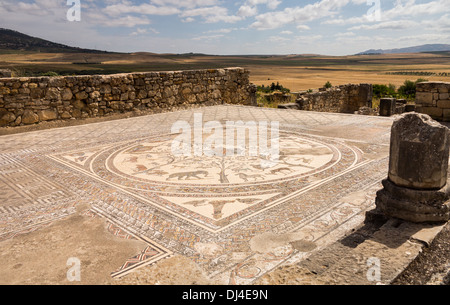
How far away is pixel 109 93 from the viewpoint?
894 centimetres

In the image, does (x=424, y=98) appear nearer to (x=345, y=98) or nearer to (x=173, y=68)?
(x=345, y=98)

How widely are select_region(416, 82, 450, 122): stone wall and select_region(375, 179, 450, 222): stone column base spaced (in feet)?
21.4

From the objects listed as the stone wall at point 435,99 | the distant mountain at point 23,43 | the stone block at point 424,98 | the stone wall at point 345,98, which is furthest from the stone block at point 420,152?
the distant mountain at point 23,43

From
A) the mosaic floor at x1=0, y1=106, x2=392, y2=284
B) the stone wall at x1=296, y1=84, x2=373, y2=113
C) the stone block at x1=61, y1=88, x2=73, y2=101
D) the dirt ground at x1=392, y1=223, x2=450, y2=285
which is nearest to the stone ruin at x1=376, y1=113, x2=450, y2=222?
the dirt ground at x1=392, y1=223, x2=450, y2=285

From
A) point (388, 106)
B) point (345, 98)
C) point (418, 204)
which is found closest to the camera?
point (418, 204)

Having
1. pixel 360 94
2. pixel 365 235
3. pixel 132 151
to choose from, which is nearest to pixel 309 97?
pixel 360 94

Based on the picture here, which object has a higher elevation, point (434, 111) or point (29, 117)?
point (434, 111)

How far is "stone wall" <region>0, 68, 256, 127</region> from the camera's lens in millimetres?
7535

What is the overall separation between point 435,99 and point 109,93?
8.22m

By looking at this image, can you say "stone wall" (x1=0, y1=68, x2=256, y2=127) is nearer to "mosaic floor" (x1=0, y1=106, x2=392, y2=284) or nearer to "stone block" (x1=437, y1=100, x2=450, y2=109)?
"mosaic floor" (x1=0, y1=106, x2=392, y2=284)

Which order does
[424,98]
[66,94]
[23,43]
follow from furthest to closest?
[23,43] → [424,98] → [66,94]

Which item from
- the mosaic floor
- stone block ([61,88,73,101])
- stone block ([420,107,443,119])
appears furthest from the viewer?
stone block ([420,107,443,119])

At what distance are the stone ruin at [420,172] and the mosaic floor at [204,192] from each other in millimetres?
441

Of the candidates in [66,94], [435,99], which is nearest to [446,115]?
[435,99]
